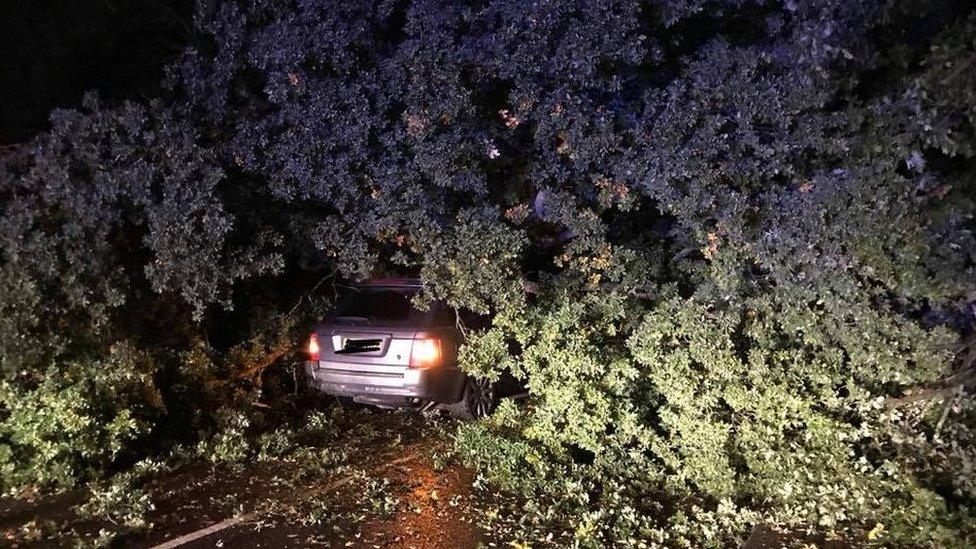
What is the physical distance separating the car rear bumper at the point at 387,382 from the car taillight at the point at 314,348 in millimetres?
78

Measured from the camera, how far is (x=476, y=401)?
8.53 meters

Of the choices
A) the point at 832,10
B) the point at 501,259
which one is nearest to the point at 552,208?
the point at 501,259

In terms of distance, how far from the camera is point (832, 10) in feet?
18.6

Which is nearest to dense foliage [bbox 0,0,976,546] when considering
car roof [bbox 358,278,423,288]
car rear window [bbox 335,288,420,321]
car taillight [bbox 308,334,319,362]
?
car roof [bbox 358,278,423,288]

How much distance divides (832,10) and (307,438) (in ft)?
21.0

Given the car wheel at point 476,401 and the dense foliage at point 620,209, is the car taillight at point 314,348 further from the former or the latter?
the car wheel at point 476,401

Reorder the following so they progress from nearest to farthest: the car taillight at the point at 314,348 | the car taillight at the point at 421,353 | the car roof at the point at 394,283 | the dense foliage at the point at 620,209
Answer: the dense foliage at the point at 620,209
the car taillight at the point at 421,353
the car roof at the point at 394,283
the car taillight at the point at 314,348

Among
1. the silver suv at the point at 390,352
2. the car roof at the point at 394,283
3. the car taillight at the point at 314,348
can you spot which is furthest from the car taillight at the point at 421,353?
the car taillight at the point at 314,348

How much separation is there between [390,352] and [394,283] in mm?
768

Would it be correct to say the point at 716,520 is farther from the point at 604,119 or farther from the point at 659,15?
the point at 659,15

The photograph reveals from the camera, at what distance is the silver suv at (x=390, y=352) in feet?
25.5

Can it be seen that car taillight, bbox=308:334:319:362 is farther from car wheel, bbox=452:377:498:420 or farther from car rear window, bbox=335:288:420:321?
car wheel, bbox=452:377:498:420

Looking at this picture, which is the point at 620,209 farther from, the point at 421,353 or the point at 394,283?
the point at 394,283

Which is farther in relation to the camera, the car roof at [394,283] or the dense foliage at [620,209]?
the car roof at [394,283]
